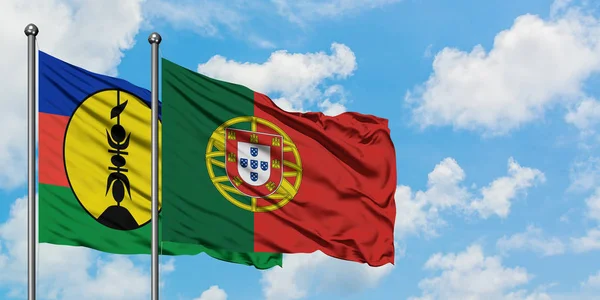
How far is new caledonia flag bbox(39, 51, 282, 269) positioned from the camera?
17.6 meters

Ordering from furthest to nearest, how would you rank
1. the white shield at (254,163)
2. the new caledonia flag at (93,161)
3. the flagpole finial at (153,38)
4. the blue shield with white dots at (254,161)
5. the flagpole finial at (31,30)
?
the white shield at (254,163), the blue shield with white dots at (254,161), the new caledonia flag at (93,161), the flagpole finial at (153,38), the flagpole finial at (31,30)

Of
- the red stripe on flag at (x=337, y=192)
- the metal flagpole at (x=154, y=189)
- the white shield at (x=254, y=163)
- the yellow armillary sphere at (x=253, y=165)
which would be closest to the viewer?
the metal flagpole at (x=154, y=189)

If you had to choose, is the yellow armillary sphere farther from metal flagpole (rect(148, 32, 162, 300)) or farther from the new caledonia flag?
metal flagpole (rect(148, 32, 162, 300))

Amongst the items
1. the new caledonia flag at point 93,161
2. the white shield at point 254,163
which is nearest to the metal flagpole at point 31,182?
the new caledonia flag at point 93,161

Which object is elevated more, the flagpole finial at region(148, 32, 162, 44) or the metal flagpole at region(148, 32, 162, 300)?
the flagpole finial at region(148, 32, 162, 44)

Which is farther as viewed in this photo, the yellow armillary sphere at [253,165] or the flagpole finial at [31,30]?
the yellow armillary sphere at [253,165]

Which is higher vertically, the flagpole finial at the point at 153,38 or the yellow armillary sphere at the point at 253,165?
the flagpole finial at the point at 153,38

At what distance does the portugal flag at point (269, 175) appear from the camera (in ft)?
59.0

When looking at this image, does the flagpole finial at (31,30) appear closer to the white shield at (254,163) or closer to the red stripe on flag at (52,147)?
the red stripe on flag at (52,147)

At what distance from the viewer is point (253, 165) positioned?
1925 cm

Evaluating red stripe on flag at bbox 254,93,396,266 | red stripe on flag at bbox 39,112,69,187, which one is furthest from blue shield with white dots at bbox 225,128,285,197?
red stripe on flag at bbox 39,112,69,187

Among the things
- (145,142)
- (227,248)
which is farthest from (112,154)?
(227,248)

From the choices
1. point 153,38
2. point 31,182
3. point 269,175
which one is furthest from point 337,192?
point 31,182

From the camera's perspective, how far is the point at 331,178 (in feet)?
69.5
